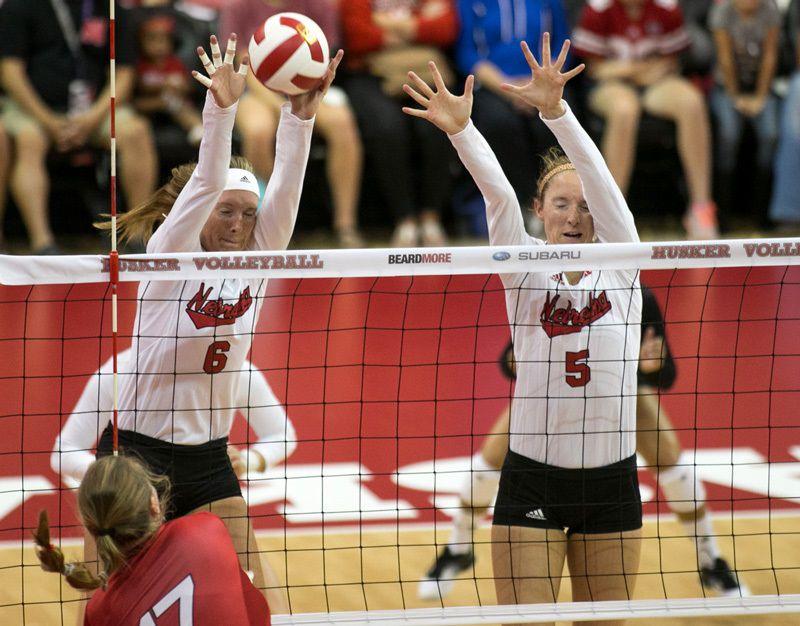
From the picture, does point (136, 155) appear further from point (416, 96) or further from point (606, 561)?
point (606, 561)

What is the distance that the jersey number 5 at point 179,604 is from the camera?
2947 millimetres

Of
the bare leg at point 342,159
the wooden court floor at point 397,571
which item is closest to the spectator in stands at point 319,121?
the bare leg at point 342,159

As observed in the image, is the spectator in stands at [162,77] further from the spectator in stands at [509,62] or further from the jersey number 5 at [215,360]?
the jersey number 5 at [215,360]

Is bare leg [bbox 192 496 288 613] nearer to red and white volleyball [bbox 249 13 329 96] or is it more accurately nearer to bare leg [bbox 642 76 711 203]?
red and white volleyball [bbox 249 13 329 96]

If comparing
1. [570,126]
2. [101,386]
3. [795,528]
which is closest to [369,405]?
[795,528]

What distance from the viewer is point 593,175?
3775mm

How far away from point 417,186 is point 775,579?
7.11 m

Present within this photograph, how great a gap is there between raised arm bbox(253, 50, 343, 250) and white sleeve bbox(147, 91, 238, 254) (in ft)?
0.77

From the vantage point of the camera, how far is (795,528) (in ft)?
18.3

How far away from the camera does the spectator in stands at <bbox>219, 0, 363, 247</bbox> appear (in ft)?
34.5

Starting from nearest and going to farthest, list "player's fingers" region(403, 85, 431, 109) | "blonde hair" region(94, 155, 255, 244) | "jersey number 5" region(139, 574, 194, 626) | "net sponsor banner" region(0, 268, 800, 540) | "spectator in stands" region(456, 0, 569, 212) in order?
"jersey number 5" region(139, 574, 194, 626) → "player's fingers" region(403, 85, 431, 109) → "blonde hair" region(94, 155, 255, 244) → "net sponsor banner" region(0, 268, 800, 540) → "spectator in stands" region(456, 0, 569, 212)

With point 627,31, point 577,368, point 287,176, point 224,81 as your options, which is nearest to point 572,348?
point 577,368

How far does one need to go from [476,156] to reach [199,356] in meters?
1.13

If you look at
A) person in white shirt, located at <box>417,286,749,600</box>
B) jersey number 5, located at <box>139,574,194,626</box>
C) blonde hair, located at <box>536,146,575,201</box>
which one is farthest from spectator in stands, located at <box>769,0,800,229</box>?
jersey number 5, located at <box>139,574,194,626</box>
